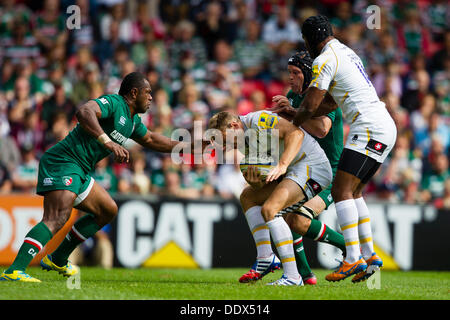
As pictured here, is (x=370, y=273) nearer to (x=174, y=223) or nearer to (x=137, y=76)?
(x=137, y=76)

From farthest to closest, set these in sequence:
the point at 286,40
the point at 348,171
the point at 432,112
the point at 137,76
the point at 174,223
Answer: the point at 286,40
the point at 432,112
the point at 174,223
the point at 137,76
the point at 348,171

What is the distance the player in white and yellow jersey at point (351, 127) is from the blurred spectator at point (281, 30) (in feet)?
29.6

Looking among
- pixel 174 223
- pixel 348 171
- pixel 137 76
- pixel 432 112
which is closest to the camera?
pixel 348 171

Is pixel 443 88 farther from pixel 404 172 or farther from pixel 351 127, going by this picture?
pixel 351 127

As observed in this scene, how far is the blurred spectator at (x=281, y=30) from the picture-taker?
16219 millimetres

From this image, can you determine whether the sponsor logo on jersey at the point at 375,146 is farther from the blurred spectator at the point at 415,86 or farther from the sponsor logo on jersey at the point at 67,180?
Answer: the blurred spectator at the point at 415,86

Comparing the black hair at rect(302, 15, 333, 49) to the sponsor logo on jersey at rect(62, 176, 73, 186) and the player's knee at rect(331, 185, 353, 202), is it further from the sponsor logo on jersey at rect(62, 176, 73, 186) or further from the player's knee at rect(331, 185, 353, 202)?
the sponsor logo on jersey at rect(62, 176, 73, 186)

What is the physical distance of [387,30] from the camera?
675 inches

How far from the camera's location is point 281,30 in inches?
645

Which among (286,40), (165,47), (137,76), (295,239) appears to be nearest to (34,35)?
(165,47)

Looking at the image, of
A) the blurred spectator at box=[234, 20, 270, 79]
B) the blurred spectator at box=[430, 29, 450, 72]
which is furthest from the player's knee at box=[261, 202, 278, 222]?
the blurred spectator at box=[430, 29, 450, 72]

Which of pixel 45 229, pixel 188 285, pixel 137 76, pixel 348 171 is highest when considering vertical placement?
pixel 137 76

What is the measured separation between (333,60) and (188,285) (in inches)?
108

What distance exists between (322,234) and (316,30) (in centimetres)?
230
